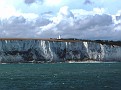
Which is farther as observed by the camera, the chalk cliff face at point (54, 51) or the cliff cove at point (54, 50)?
the cliff cove at point (54, 50)

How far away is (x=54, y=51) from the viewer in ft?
600

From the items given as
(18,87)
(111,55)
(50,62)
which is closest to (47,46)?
(50,62)

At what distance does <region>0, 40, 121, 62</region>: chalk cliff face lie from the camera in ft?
588

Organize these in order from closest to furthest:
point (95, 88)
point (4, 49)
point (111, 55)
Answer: point (95, 88) < point (4, 49) < point (111, 55)

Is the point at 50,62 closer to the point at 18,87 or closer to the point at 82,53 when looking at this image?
the point at 82,53

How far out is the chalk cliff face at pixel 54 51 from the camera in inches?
7052

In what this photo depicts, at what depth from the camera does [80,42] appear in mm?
187500

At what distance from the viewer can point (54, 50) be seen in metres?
183

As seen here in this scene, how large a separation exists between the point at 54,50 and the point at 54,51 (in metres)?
0.43

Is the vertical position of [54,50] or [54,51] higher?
[54,50]

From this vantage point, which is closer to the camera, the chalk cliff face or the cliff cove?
the chalk cliff face

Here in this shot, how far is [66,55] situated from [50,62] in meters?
8.42

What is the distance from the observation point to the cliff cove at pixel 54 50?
179 metres

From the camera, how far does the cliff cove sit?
7057 inches
